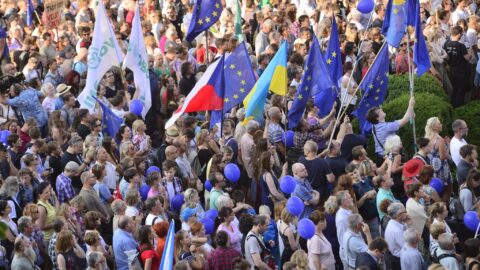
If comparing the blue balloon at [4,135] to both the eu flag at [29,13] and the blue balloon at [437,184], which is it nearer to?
the blue balloon at [437,184]

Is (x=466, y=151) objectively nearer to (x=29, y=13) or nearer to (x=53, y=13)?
(x=53, y=13)

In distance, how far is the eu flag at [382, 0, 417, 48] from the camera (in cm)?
2000

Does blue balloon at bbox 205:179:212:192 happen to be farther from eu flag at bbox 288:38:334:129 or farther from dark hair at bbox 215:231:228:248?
eu flag at bbox 288:38:334:129

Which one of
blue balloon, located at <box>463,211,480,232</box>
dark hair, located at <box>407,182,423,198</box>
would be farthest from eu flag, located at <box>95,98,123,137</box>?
blue balloon, located at <box>463,211,480,232</box>

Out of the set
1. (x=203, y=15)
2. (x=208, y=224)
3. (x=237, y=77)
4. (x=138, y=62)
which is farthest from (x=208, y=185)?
(x=203, y=15)

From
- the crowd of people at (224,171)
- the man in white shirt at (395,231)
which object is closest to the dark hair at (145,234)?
the crowd of people at (224,171)

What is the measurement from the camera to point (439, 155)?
18.6m

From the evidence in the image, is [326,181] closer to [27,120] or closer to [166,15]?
[27,120]

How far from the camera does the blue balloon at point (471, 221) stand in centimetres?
1678

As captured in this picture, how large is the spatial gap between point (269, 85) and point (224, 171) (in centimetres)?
184

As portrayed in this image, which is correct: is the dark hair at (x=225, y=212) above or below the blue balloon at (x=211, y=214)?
above

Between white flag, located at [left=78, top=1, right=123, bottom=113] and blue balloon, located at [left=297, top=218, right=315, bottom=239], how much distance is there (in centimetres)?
595

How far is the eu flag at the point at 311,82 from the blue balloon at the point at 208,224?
3.11 metres

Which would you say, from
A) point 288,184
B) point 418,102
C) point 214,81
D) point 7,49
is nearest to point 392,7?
point 418,102
